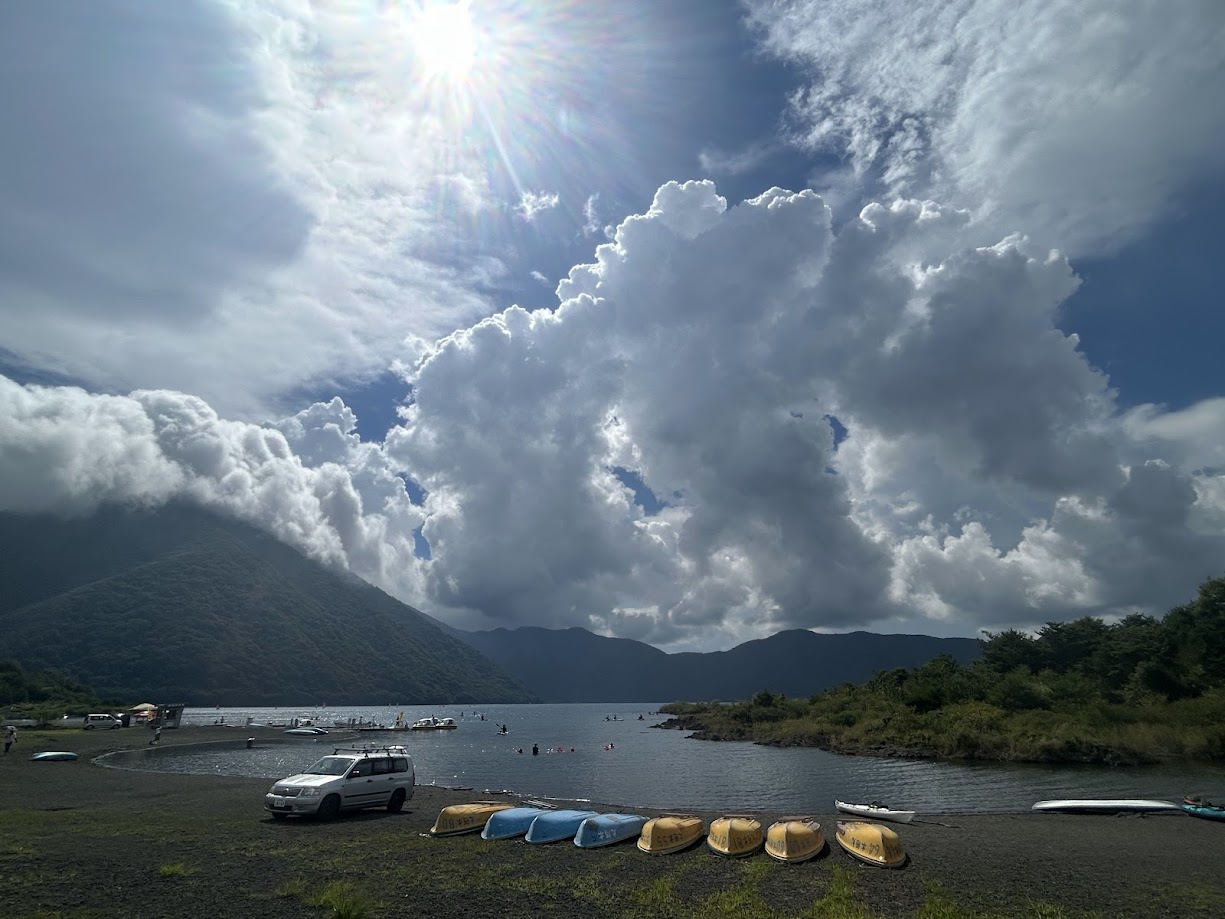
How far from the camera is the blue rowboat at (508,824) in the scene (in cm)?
2444

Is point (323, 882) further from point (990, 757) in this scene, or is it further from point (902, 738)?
point (902, 738)

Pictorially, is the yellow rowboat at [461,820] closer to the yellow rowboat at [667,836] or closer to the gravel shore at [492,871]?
the gravel shore at [492,871]

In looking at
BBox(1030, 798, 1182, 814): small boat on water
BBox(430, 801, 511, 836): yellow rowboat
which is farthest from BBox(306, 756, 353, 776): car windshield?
BBox(1030, 798, 1182, 814): small boat on water

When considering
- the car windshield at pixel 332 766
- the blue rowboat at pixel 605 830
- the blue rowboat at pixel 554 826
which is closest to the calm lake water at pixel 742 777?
the blue rowboat at pixel 605 830

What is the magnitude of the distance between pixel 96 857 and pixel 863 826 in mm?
22347

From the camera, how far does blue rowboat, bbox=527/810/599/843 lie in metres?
23.8

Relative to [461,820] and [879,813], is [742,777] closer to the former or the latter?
[879,813]

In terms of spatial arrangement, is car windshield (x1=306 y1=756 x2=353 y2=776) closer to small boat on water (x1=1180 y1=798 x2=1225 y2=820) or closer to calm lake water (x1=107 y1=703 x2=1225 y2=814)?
calm lake water (x1=107 y1=703 x2=1225 y2=814)

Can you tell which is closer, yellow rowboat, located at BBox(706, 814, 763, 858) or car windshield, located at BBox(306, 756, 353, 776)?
yellow rowboat, located at BBox(706, 814, 763, 858)

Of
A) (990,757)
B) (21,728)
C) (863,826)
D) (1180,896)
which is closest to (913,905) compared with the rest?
(863,826)

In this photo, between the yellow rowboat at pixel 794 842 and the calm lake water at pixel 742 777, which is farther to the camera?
the calm lake water at pixel 742 777

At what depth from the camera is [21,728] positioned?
290 feet

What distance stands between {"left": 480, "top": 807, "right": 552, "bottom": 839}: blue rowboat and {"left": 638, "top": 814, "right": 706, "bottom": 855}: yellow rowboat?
3.94 m

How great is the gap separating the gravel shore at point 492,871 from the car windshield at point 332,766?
1872 millimetres
